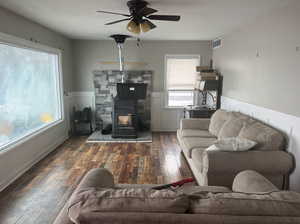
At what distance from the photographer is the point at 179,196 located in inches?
44.7

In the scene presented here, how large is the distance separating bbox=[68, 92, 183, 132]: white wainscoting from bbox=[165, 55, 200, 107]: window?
20cm

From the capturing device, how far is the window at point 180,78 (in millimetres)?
5723

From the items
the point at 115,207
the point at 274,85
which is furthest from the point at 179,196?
the point at 274,85

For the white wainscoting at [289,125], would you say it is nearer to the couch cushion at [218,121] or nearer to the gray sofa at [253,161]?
the gray sofa at [253,161]

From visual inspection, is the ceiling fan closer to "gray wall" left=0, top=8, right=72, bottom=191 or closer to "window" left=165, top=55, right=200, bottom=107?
"gray wall" left=0, top=8, right=72, bottom=191

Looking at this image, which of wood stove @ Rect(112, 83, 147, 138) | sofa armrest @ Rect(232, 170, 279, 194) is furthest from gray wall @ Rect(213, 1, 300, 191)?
wood stove @ Rect(112, 83, 147, 138)

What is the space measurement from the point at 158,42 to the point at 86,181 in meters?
4.67

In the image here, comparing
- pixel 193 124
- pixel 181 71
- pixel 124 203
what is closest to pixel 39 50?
pixel 193 124

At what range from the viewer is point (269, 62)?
301cm

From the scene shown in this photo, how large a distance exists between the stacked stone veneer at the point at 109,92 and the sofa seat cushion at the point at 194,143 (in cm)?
241

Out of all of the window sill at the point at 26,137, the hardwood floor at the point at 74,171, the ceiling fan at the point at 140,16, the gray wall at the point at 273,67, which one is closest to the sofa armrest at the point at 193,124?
the hardwood floor at the point at 74,171

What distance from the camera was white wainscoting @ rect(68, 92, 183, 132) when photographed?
581 centimetres

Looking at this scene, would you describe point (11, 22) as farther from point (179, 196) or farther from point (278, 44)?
point (278, 44)

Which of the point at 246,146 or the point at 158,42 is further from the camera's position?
the point at 158,42
